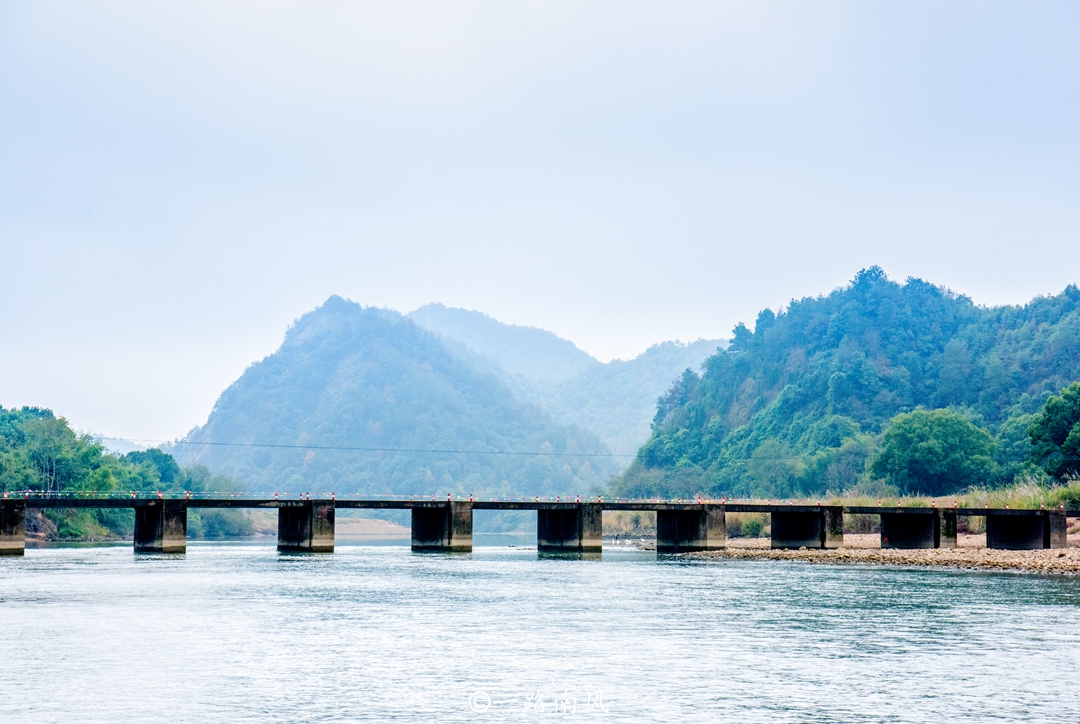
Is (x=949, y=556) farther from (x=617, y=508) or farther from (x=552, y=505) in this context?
(x=552, y=505)

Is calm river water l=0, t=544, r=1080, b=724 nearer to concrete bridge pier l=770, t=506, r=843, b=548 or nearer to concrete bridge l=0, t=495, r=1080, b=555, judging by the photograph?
concrete bridge l=0, t=495, r=1080, b=555

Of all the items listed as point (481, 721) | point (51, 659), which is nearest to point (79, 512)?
point (51, 659)

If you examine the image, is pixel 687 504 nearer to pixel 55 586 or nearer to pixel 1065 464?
pixel 1065 464

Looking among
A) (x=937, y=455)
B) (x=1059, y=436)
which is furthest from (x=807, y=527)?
(x=937, y=455)

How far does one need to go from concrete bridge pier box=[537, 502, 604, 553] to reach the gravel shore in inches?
340

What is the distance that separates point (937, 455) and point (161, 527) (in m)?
93.5

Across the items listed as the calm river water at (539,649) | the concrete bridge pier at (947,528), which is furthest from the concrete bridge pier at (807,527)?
the calm river water at (539,649)

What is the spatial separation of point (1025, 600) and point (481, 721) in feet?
119

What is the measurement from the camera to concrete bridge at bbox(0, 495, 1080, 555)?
339 ft

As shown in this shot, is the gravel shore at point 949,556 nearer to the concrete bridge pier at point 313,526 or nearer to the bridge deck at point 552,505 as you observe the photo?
the bridge deck at point 552,505

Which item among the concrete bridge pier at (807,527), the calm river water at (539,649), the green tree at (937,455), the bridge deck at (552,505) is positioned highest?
the green tree at (937,455)

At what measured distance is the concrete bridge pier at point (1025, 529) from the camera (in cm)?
10381

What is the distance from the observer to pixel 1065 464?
130625 millimetres

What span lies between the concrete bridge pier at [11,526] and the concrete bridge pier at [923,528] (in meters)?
66.0
